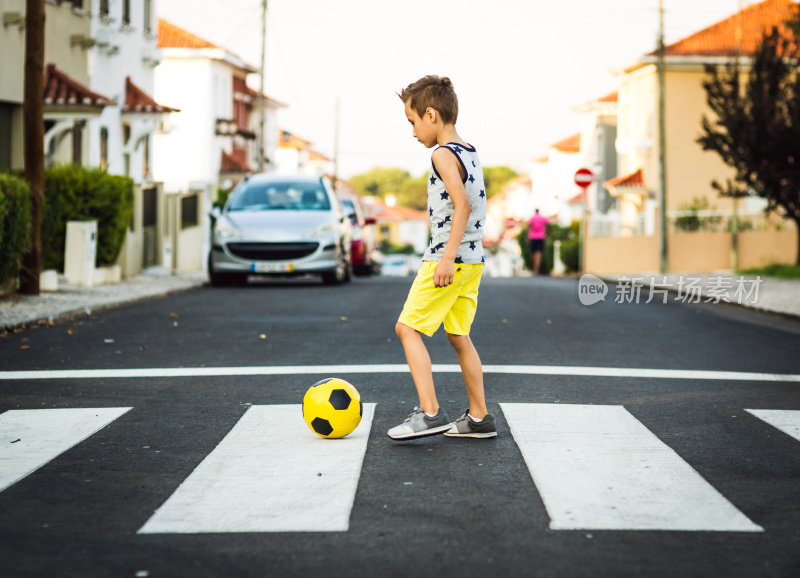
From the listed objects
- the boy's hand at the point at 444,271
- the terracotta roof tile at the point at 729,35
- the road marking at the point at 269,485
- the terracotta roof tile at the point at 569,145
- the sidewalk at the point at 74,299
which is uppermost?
the terracotta roof tile at the point at 729,35

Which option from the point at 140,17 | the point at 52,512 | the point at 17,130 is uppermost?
the point at 140,17

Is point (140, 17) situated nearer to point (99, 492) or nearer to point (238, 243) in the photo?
point (238, 243)

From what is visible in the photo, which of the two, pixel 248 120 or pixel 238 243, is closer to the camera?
pixel 238 243

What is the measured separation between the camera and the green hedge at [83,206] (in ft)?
60.0

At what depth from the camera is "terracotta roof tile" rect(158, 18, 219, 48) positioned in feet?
167

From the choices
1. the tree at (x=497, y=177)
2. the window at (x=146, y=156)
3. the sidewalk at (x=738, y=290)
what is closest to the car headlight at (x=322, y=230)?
the sidewalk at (x=738, y=290)

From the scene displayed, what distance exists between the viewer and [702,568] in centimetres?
396

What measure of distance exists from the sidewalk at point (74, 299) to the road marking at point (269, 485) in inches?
263

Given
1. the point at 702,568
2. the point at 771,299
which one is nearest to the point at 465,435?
the point at 702,568

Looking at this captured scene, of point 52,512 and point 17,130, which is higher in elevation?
point 17,130

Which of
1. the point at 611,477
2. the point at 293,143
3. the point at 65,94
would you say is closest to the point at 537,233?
the point at 65,94

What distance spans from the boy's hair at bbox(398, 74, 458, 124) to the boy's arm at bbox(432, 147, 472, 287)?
0.24m

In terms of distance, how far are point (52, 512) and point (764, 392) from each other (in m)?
5.21

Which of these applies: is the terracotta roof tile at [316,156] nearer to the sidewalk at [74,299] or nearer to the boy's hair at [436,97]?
the sidewalk at [74,299]
